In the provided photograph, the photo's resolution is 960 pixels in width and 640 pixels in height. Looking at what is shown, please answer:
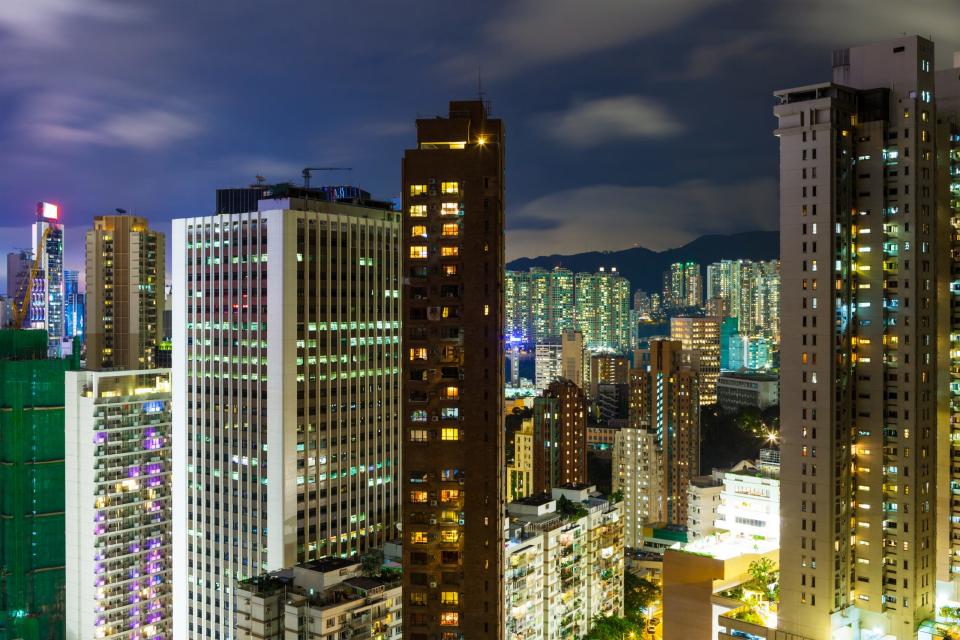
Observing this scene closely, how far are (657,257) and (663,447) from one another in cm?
7963

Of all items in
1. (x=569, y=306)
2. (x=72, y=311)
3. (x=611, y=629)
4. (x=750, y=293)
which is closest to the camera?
(x=611, y=629)

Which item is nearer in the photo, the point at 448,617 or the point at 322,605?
the point at 448,617

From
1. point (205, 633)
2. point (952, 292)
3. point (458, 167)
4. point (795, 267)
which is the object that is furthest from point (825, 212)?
point (205, 633)

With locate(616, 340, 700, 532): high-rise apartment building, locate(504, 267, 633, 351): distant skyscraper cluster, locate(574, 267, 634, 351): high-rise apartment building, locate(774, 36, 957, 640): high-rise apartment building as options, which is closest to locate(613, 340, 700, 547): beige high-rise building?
locate(616, 340, 700, 532): high-rise apartment building

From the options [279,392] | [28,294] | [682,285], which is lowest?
[279,392]

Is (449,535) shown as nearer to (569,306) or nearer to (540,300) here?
(540,300)

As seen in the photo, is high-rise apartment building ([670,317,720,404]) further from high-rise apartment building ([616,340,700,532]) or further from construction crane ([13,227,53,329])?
construction crane ([13,227,53,329])

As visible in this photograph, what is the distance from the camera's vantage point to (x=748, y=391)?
293 feet

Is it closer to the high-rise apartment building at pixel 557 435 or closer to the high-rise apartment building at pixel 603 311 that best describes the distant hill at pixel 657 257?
the high-rise apartment building at pixel 603 311

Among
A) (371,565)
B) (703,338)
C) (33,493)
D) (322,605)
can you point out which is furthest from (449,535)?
(703,338)

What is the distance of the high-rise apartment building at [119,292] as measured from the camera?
294 feet

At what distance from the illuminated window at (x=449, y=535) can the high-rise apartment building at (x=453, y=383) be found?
0.10ft

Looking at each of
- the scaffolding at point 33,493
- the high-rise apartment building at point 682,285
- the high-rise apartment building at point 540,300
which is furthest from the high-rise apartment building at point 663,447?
the high-rise apartment building at point 682,285

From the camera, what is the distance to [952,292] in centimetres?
3494
